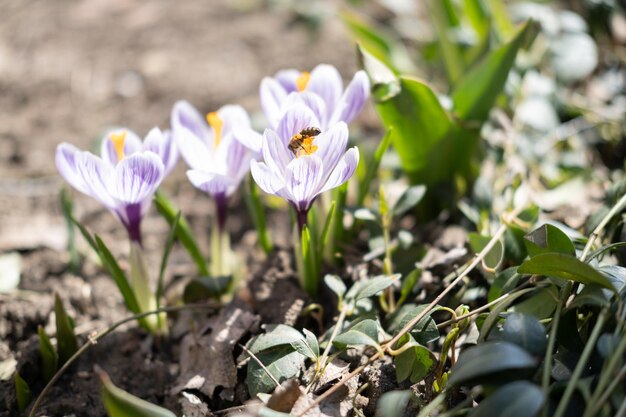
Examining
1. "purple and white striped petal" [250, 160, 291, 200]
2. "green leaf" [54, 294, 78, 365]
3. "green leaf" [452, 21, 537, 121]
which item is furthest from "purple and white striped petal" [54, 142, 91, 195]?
"green leaf" [452, 21, 537, 121]

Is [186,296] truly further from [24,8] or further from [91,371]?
[24,8]

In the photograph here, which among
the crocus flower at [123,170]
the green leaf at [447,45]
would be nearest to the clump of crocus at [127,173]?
the crocus flower at [123,170]

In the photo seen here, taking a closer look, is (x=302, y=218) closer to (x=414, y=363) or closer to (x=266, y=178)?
(x=266, y=178)

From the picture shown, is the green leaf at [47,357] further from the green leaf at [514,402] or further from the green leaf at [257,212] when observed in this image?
the green leaf at [514,402]

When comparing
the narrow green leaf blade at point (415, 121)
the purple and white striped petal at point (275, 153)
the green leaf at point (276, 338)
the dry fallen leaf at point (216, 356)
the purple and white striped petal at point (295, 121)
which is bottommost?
the dry fallen leaf at point (216, 356)

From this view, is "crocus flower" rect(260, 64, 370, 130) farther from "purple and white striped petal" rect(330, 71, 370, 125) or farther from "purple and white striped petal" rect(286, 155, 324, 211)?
"purple and white striped petal" rect(286, 155, 324, 211)

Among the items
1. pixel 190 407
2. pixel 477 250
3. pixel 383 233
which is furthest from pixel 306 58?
pixel 190 407

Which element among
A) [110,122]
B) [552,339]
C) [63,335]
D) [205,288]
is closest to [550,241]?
[552,339]
